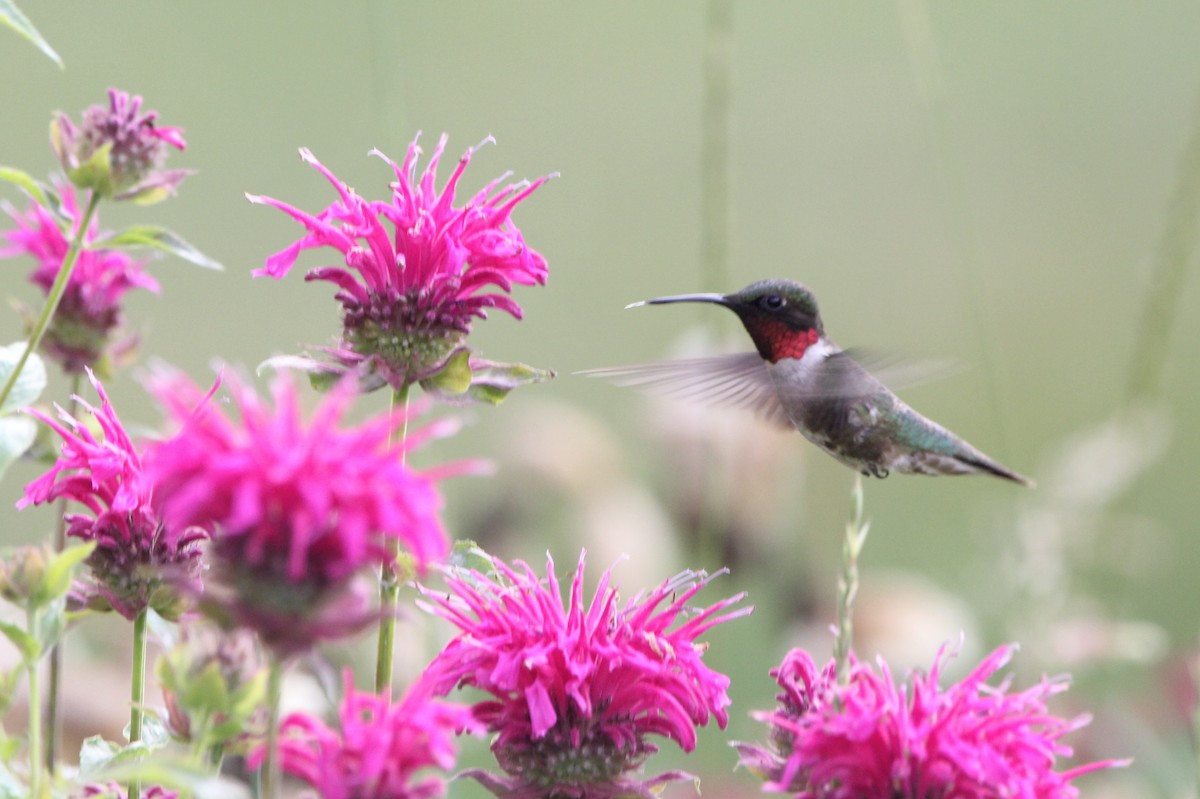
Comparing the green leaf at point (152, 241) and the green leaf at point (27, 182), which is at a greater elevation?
the green leaf at point (27, 182)

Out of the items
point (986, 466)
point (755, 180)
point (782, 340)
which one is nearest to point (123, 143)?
point (782, 340)

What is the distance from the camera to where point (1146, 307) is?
64.1 inches

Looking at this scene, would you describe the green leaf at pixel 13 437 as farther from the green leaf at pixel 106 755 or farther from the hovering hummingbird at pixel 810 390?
the hovering hummingbird at pixel 810 390

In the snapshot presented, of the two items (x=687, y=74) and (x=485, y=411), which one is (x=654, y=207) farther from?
(x=485, y=411)

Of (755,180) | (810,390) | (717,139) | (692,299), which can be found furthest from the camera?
(755,180)

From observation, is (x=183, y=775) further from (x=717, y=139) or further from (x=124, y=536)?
(x=717, y=139)

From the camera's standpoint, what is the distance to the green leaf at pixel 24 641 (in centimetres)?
77

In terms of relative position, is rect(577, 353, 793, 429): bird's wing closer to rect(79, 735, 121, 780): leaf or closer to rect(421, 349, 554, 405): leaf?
rect(421, 349, 554, 405): leaf

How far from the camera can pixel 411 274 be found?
1.04 meters

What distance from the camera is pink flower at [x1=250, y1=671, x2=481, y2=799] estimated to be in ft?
2.42

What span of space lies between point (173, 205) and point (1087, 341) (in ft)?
12.5

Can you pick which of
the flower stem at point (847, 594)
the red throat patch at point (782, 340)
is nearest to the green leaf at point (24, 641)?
the flower stem at point (847, 594)

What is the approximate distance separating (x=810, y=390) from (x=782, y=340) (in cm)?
5

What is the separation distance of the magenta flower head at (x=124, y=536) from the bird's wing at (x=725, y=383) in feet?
1.62
